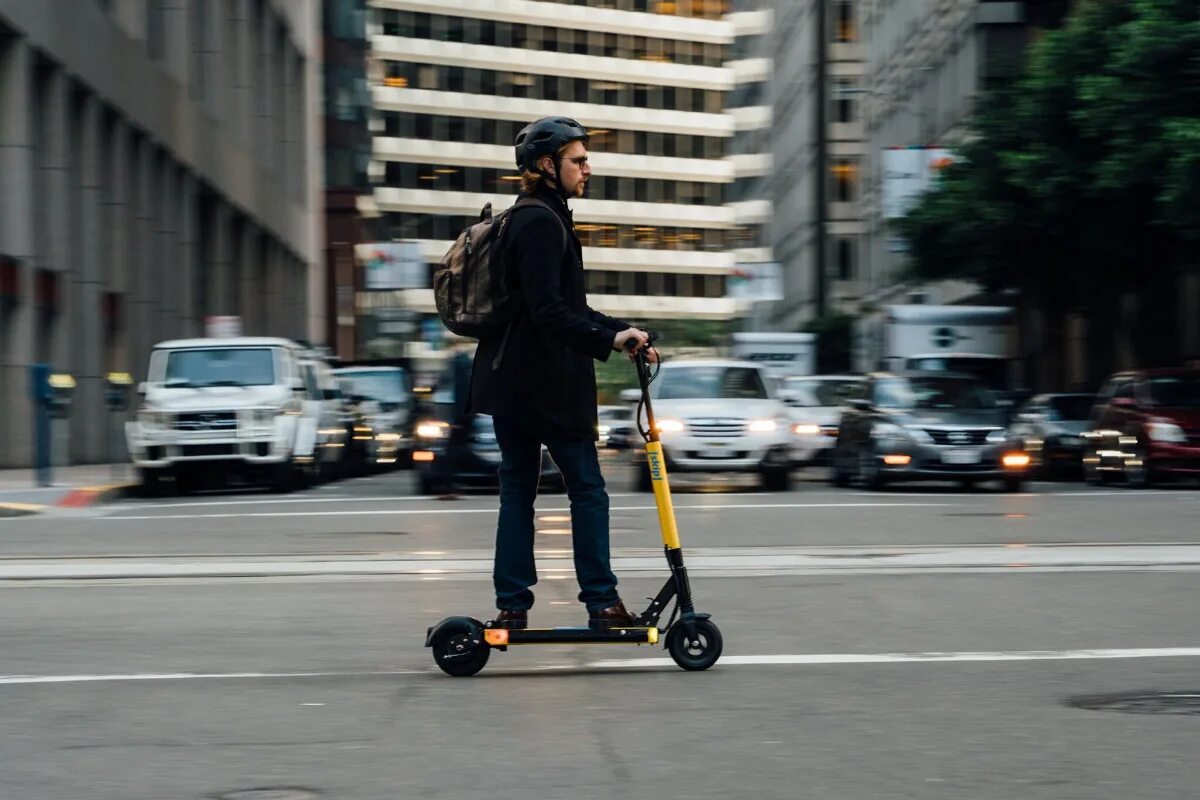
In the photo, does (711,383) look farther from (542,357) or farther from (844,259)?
(844,259)

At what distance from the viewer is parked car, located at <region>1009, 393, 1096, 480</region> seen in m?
30.3

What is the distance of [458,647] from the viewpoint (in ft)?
24.1

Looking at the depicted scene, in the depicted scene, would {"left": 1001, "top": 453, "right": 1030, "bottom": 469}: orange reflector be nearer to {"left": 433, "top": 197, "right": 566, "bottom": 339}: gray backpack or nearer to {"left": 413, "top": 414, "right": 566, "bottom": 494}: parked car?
{"left": 413, "top": 414, "right": 566, "bottom": 494}: parked car

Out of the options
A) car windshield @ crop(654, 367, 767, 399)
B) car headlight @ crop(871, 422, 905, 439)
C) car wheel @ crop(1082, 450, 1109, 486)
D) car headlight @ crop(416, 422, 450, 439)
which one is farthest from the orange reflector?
car headlight @ crop(416, 422, 450, 439)

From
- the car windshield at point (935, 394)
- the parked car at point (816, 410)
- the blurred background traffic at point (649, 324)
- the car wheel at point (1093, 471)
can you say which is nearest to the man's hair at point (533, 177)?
the blurred background traffic at point (649, 324)

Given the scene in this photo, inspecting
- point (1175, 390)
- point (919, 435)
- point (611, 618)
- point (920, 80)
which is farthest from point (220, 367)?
point (920, 80)

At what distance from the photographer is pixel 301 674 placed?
7523mm

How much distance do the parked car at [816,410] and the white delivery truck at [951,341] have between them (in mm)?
1016

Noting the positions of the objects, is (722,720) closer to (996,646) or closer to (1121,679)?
(1121,679)

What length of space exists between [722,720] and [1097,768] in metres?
1.22

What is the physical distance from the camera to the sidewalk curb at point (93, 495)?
20453mm

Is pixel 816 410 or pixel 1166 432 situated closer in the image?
pixel 1166 432

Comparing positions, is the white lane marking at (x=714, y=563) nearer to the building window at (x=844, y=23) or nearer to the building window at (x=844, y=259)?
the building window at (x=844, y=259)

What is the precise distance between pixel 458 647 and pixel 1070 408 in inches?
987
